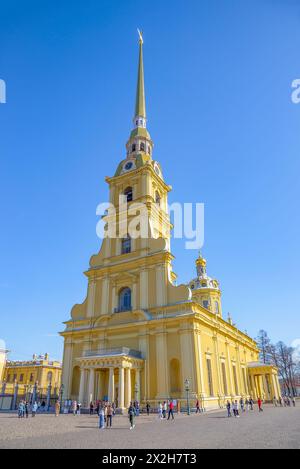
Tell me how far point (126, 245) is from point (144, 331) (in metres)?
11.3

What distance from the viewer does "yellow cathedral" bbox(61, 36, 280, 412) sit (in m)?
28.4

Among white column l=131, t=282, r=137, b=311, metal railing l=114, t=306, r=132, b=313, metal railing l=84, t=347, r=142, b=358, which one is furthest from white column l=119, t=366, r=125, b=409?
metal railing l=114, t=306, r=132, b=313

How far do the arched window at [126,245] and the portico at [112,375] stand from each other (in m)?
12.2

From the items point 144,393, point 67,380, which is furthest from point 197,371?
point 67,380

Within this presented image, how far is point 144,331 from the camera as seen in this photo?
31031mm

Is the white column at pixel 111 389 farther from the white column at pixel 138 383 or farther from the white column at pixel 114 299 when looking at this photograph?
the white column at pixel 114 299

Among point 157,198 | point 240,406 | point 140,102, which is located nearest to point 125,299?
point 157,198

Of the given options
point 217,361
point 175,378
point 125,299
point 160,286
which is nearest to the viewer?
point 175,378

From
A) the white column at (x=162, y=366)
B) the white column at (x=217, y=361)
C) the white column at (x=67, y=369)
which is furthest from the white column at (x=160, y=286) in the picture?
the white column at (x=67, y=369)

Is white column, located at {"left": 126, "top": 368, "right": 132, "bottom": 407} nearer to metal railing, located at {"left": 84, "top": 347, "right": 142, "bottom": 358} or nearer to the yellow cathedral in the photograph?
the yellow cathedral

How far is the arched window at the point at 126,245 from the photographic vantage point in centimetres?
3818

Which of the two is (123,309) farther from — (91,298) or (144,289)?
(91,298)
